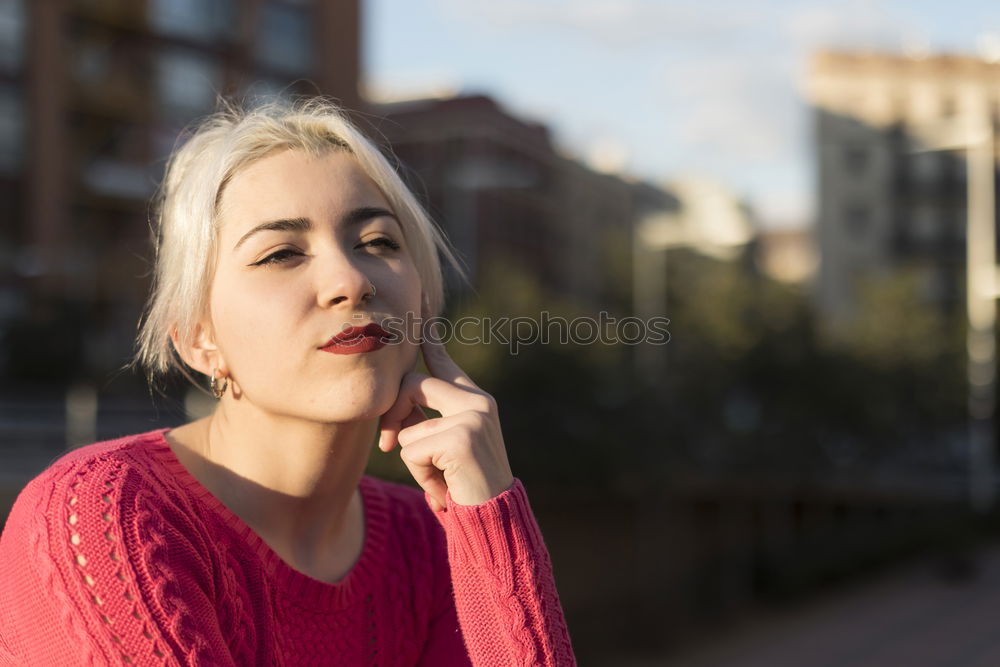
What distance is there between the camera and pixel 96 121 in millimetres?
28156

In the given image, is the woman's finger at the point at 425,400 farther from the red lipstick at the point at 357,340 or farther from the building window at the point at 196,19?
the building window at the point at 196,19

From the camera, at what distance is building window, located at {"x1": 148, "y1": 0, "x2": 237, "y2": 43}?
95.3 ft

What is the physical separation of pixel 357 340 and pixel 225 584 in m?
0.41

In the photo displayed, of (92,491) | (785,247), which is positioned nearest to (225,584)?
(92,491)

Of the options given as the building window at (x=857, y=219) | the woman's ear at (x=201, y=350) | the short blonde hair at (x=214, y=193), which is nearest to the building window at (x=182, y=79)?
the building window at (x=857, y=219)

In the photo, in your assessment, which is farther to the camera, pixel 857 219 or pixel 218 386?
pixel 857 219

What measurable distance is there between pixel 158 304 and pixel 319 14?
104 ft

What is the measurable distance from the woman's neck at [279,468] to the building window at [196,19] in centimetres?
2942

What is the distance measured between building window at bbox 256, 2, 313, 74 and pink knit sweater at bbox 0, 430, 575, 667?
3041 centimetres

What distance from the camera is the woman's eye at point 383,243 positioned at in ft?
6.00

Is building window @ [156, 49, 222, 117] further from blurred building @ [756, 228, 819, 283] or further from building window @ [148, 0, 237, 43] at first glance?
blurred building @ [756, 228, 819, 283]

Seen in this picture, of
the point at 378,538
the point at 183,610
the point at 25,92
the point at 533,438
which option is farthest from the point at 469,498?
the point at 25,92

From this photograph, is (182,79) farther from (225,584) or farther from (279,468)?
(225,584)

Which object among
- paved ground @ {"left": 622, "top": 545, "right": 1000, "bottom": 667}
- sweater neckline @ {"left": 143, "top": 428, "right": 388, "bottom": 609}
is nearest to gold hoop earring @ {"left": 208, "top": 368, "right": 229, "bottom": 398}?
sweater neckline @ {"left": 143, "top": 428, "right": 388, "bottom": 609}
